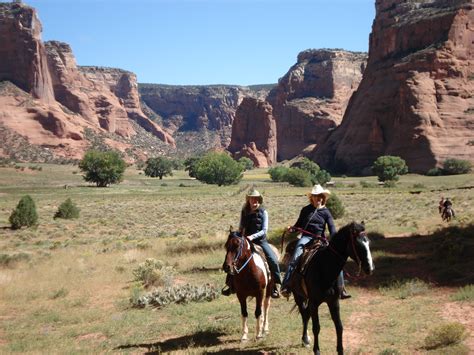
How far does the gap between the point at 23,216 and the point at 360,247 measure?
33.0 m

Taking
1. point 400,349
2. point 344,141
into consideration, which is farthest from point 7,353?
point 344,141

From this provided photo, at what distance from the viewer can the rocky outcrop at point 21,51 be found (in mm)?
147375

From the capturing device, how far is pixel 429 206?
38906 millimetres

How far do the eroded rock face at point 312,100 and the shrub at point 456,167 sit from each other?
7773 centimetres

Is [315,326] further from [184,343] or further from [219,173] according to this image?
[219,173]

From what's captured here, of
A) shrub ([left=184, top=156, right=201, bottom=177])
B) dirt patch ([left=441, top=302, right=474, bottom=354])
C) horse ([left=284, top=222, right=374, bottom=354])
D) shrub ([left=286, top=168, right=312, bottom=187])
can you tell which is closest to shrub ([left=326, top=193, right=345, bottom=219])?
dirt patch ([left=441, top=302, right=474, bottom=354])

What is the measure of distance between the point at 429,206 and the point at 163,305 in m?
32.1

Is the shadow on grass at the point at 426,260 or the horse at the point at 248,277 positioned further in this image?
the shadow on grass at the point at 426,260

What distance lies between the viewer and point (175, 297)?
13125 mm

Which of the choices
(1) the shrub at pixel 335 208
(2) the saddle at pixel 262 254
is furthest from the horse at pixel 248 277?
(1) the shrub at pixel 335 208

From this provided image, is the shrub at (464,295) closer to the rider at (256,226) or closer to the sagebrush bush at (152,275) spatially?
the rider at (256,226)

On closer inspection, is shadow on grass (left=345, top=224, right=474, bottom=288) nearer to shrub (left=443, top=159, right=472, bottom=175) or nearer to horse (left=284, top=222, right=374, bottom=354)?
horse (left=284, top=222, right=374, bottom=354)

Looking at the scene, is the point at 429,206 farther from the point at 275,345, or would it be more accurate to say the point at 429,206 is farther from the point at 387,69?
the point at 387,69

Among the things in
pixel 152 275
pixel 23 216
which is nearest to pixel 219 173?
pixel 23 216
